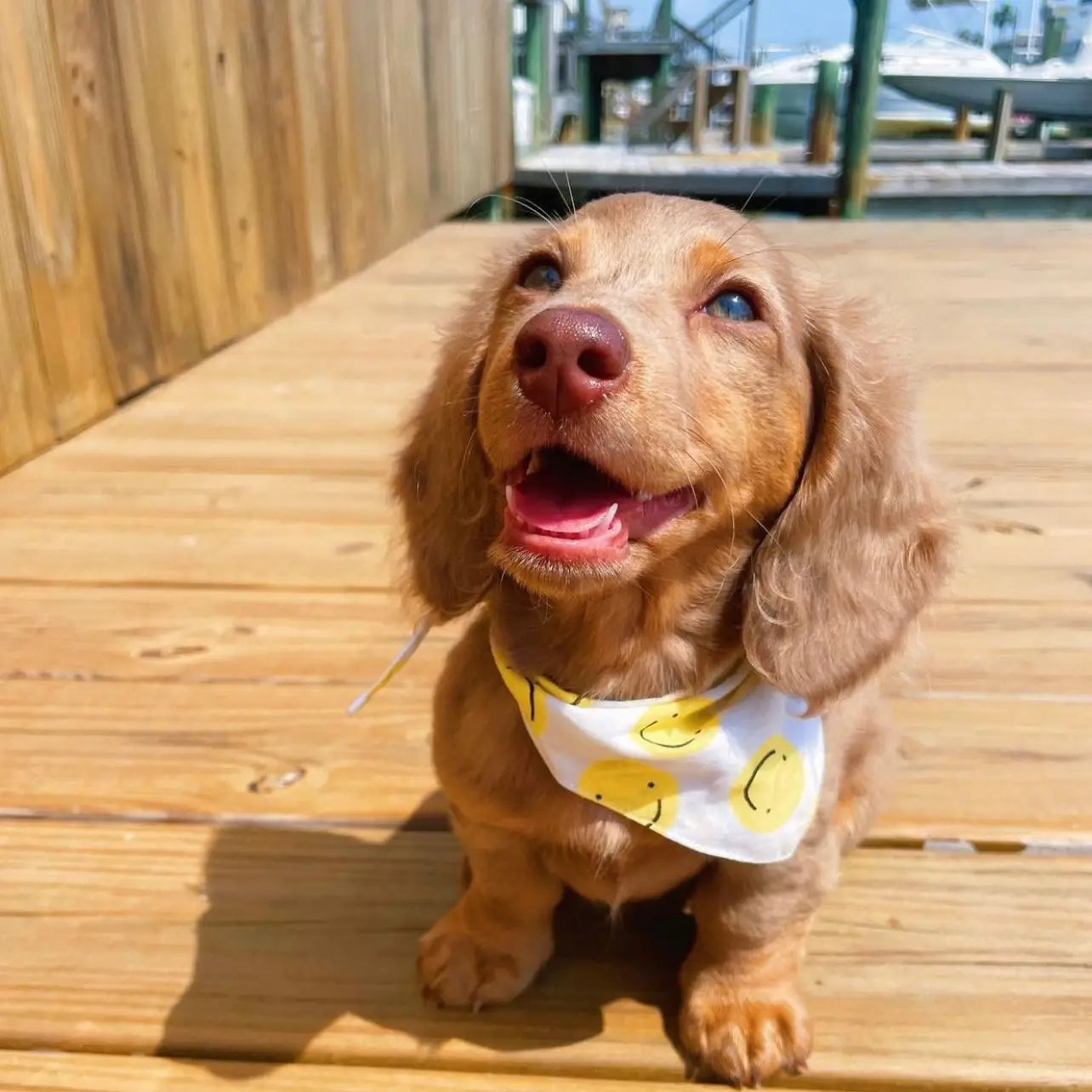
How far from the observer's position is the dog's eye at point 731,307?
1.25m

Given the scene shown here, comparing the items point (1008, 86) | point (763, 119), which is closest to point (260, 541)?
point (763, 119)

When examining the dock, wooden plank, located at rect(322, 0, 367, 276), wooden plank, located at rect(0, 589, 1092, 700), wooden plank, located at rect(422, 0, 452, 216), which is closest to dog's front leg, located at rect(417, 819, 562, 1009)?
wooden plank, located at rect(0, 589, 1092, 700)

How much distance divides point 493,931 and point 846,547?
63cm

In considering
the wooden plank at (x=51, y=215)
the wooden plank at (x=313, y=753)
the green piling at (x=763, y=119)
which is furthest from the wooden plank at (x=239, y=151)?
the green piling at (x=763, y=119)

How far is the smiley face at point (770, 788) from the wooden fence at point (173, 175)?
84.5 inches

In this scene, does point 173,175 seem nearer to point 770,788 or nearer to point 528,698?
point 528,698

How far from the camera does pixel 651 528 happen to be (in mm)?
1157

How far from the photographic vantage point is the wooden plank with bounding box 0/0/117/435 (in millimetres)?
2586

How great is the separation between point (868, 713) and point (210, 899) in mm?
913

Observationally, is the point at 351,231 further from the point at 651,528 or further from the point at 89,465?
the point at 651,528

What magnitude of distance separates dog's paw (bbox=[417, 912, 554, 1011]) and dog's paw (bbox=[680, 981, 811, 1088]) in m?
0.20

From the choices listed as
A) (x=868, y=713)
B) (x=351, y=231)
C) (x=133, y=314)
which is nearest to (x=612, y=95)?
(x=351, y=231)

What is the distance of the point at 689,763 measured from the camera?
1.24 metres

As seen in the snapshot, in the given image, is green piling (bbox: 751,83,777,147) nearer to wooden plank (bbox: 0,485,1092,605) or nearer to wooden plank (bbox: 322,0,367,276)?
wooden plank (bbox: 322,0,367,276)
